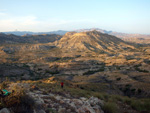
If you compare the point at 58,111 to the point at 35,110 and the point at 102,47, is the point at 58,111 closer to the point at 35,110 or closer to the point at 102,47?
the point at 35,110

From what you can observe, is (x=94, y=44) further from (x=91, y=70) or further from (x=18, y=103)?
(x=18, y=103)

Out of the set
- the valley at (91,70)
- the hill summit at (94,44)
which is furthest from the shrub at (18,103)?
the hill summit at (94,44)

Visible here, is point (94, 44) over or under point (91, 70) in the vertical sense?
over

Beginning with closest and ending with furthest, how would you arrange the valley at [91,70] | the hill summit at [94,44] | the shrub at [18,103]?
the shrub at [18,103] → the valley at [91,70] → the hill summit at [94,44]

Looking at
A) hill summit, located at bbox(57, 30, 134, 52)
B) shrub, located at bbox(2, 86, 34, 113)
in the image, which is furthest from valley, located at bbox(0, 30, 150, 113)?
shrub, located at bbox(2, 86, 34, 113)

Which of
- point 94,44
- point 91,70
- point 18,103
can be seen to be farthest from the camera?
point 94,44

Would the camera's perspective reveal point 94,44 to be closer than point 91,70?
No

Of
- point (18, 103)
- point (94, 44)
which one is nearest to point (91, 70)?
point (18, 103)

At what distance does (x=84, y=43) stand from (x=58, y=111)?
292 ft

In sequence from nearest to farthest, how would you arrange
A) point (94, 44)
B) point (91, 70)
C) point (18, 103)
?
point (18, 103) → point (91, 70) → point (94, 44)

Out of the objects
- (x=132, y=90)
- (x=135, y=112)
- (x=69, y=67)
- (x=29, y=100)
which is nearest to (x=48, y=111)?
(x=29, y=100)

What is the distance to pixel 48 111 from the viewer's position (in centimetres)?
531

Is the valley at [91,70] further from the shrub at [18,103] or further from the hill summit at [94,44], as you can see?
the shrub at [18,103]

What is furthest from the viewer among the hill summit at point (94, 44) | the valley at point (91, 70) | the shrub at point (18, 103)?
the hill summit at point (94, 44)
